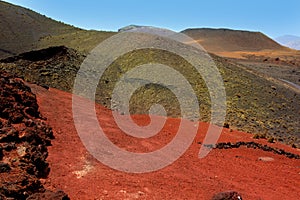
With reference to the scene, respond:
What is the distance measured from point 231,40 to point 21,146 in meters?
111

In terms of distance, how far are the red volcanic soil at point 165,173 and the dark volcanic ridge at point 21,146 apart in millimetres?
381

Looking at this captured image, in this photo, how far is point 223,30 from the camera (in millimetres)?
121750

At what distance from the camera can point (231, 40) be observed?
112125mm

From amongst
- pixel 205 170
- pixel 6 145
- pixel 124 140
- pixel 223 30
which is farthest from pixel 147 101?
pixel 223 30

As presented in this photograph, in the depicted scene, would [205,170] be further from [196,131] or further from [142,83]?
[142,83]

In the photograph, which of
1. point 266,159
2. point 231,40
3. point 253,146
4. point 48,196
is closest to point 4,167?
point 48,196

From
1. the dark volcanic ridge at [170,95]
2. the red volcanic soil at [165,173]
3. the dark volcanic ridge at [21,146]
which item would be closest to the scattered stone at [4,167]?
the dark volcanic ridge at [21,146]

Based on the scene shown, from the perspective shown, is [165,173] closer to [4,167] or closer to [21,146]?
[21,146]

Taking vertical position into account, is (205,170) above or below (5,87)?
below

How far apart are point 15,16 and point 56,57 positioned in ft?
103

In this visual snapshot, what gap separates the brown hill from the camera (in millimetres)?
104000

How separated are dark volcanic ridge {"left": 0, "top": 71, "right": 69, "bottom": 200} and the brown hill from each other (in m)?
90.9

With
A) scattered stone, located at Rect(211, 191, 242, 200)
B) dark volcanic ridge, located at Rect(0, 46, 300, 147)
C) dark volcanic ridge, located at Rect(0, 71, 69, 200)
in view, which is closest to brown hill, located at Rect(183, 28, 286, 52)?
dark volcanic ridge, located at Rect(0, 46, 300, 147)

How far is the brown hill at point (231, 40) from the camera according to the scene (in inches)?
4094
